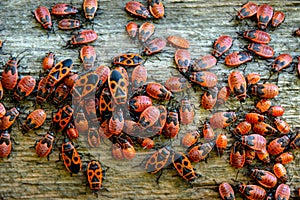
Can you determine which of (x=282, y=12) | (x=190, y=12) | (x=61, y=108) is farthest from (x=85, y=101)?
(x=282, y=12)

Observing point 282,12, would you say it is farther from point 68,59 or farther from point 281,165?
point 68,59

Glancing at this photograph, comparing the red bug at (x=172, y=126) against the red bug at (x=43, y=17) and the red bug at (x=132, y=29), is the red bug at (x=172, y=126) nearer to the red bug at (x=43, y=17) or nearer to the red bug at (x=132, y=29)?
the red bug at (x=132, y=29)

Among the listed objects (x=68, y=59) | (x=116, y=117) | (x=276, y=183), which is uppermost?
(x=68, y=59)

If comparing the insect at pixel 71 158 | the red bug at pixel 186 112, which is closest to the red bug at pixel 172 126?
the red bug at pixel 186 112

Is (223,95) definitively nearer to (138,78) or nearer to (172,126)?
(172,126)

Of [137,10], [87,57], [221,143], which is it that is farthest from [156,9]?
[221,143]

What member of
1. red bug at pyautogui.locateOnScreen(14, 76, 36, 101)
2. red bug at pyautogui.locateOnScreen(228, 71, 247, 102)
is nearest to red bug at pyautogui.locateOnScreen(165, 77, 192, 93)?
red bug at pyautogui.locateOnScreen(228, 71, 247, 102)

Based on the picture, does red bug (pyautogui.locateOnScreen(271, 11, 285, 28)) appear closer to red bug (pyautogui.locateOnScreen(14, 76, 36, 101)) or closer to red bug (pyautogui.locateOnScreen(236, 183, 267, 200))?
red bug (pyautogui.locateOnScreen(236, 183, 267, 200))
